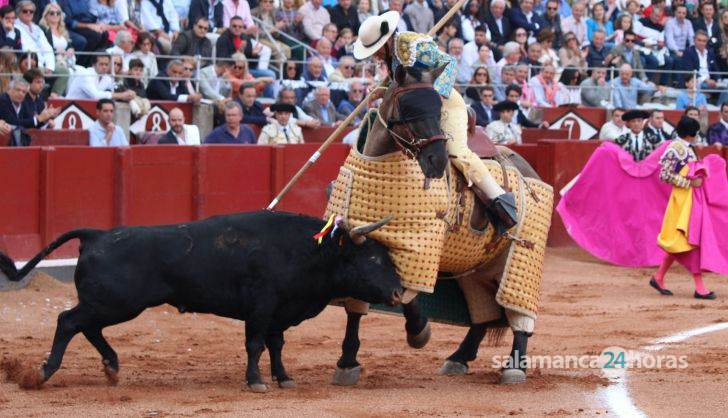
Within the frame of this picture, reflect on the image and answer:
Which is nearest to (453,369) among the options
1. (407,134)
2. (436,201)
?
(436,201)

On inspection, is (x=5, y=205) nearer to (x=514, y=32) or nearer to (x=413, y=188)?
(x=413, y=188)

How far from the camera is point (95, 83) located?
12125mm

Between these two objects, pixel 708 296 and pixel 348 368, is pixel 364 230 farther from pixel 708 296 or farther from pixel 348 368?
pixel 708 296

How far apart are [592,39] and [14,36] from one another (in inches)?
341

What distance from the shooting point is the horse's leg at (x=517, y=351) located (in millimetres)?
6777

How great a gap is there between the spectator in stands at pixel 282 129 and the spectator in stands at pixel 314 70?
182 centimetres

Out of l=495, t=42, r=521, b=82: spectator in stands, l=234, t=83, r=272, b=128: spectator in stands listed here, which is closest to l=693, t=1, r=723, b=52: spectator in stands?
l=495, t=42, r=521, b=82: spectator in stands

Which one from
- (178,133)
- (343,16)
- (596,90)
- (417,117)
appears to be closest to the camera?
(417,117)

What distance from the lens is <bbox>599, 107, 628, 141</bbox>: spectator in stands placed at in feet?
47.6

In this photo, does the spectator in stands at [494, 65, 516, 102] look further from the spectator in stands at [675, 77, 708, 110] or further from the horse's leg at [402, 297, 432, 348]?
the horse's leg at [402, 297, 432, 348]

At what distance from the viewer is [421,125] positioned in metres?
5.83

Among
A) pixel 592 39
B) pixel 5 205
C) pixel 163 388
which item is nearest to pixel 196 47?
pixel 5 205

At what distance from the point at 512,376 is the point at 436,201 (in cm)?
111

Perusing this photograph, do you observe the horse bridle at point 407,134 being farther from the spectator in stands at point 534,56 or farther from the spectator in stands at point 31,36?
the spectator in stands at point 534,56
